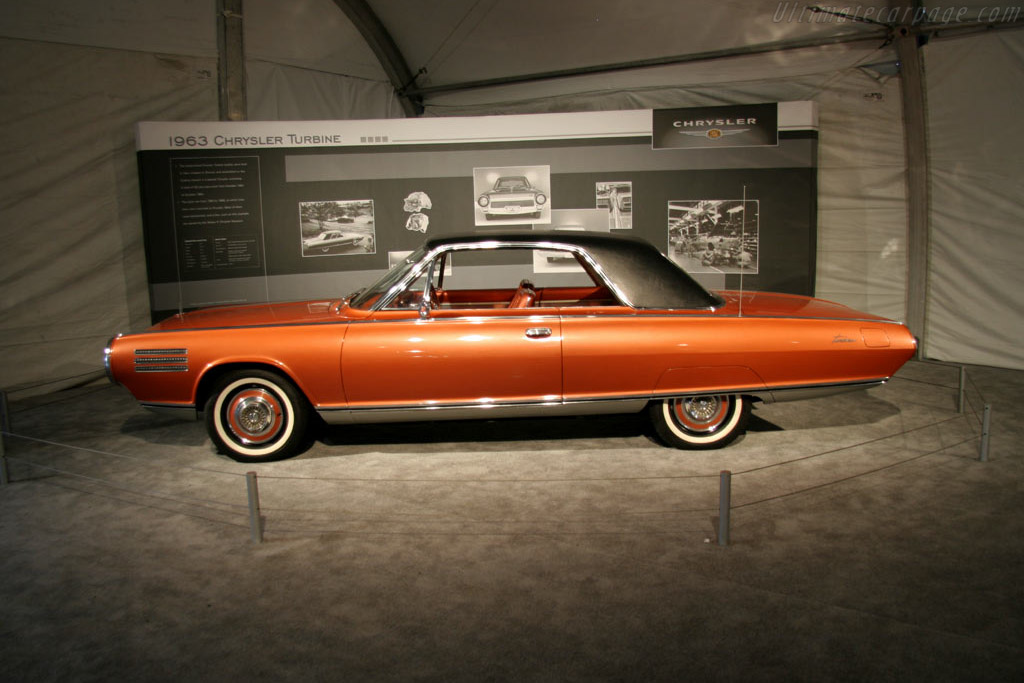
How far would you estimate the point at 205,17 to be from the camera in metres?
7.91

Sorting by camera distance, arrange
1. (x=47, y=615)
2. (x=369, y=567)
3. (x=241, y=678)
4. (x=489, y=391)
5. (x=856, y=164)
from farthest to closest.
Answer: (x=856, y=164) < (x=489, y=391) < (x=369, y=567) < (x=47, y=615) < (x=241, y=678)

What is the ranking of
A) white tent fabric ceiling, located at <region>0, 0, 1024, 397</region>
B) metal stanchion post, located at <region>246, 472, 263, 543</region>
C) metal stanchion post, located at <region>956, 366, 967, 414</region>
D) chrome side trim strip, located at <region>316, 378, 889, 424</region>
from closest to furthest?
metal stanchion post, located at <region>246, 472, 263, 543</region>
chrome side trim strip, located at <region>316, 378, 889, 424</region>
metal stanchion post, located at <region>956, 366, 967, 414</region>
white tent fabric ceiling, located at <region>0, 0, 1024, 397</region>

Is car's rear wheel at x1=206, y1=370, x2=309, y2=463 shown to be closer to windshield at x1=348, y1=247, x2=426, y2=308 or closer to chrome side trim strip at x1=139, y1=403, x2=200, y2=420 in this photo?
chrome side trim strip at x1=139, y1=403, x2=200, y2=420

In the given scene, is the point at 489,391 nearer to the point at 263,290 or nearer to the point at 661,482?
the point at 661,482

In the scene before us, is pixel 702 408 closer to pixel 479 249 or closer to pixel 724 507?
pixel 724 507

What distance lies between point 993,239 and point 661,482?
5074mm

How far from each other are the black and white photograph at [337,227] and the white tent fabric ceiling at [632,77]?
2.02 metres

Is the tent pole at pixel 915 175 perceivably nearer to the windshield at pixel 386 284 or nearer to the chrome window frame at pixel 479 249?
the chrome window frame at pixel 479 249

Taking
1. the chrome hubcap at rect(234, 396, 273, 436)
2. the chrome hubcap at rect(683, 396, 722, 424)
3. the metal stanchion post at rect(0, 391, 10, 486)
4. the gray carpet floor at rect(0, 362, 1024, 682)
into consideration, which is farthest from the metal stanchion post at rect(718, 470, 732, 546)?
the metal stanchion post at rect(0, 391, 10, 486)

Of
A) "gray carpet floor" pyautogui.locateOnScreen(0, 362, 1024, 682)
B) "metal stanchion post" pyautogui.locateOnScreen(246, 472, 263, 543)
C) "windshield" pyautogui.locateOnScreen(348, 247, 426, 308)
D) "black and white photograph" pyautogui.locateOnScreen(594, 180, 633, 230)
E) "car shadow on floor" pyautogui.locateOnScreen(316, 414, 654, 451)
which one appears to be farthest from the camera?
"black and white photograph" pyautogui.locateOnScreen(594, 180, 633, 230)

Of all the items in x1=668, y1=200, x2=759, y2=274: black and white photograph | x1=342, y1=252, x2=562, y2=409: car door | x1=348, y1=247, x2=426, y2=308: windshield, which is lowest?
x1=342, y1=252, x2=562, y2=409: car door

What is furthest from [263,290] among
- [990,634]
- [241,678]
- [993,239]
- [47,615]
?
[993,239]

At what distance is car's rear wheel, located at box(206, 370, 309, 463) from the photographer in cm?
468

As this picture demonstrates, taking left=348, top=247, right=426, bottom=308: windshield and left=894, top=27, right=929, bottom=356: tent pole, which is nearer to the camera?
left=348, top=247, right=426, bottom=308: windshield
